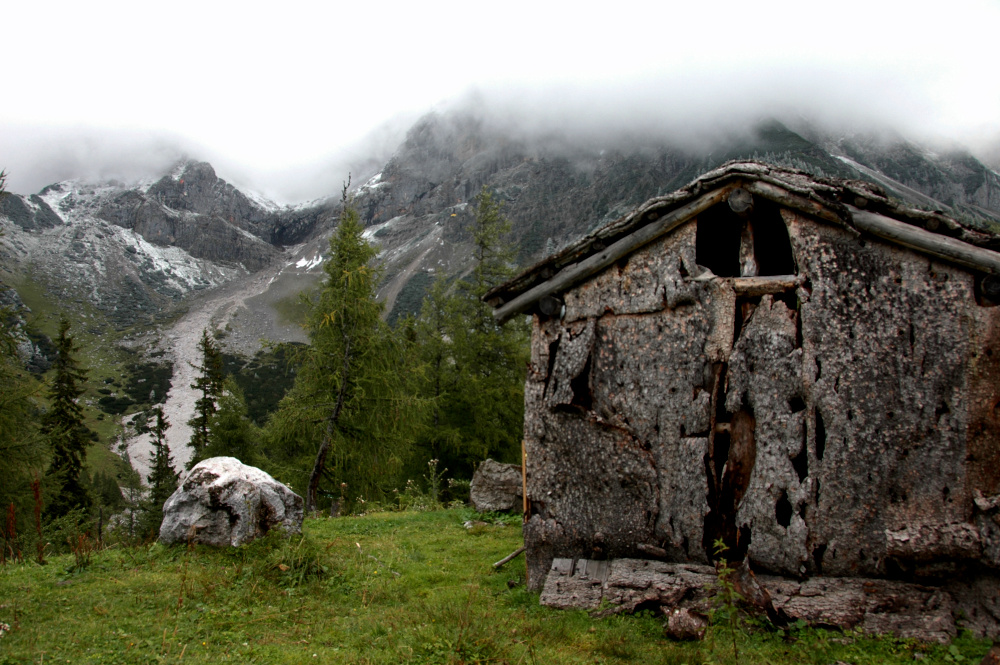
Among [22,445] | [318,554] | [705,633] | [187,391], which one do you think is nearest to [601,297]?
[705,633]

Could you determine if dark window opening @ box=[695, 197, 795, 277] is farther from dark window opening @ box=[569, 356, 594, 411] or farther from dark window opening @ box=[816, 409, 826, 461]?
dark window opening @ box=[569, 356, 594, 411]

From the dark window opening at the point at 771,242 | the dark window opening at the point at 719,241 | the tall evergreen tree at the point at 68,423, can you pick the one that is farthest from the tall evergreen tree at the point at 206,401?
the dark window opening at the point at 771,242

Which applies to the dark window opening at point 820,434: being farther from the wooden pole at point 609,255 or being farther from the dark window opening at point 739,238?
the wooden pole at point 609,255

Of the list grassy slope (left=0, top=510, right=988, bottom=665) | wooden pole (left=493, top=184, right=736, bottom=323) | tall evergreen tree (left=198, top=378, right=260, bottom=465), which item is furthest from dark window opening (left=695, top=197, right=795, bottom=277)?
tall evergreen tree (left=198, top=378, right=260, bottom=465)

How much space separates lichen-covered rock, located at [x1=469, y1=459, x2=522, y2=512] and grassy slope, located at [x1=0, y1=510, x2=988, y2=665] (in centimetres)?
458

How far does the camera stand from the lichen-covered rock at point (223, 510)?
7691mm

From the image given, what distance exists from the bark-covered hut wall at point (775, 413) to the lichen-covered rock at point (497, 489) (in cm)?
593

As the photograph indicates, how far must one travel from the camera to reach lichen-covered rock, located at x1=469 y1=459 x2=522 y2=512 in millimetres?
12868

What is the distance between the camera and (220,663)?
4.55m

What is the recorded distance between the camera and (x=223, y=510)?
7.77 m

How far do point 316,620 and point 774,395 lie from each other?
5.41 metres

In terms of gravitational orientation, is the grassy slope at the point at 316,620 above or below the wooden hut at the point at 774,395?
below

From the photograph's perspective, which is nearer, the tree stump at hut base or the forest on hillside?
the tree stump at hut base

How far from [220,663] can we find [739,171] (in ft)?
23.0
